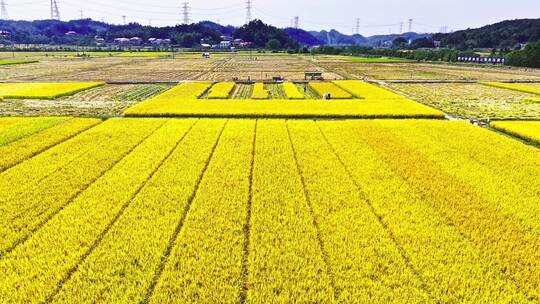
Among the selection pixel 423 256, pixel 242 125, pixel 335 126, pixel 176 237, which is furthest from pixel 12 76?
pixel 423 256

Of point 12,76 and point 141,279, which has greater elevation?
point 12,76

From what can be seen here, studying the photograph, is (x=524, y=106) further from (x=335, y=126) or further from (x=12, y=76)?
(x=12, y=76)

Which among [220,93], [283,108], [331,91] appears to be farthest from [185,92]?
Answer: [331,91]

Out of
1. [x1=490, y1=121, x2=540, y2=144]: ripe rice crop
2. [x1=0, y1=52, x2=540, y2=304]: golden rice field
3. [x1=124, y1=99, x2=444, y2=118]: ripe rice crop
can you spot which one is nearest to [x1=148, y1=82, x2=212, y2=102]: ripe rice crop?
[x1=124, y1=99, x2=444, y2=118]: ripe rice crop

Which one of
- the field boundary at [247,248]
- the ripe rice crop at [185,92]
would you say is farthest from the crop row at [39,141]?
the field boundary at [247,248]

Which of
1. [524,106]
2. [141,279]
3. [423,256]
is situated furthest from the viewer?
[524,106]

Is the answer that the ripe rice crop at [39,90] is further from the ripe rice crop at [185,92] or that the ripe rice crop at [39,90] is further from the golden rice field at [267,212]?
the golden rice field at [267,212]

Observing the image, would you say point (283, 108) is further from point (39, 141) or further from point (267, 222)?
point (267, 222)
